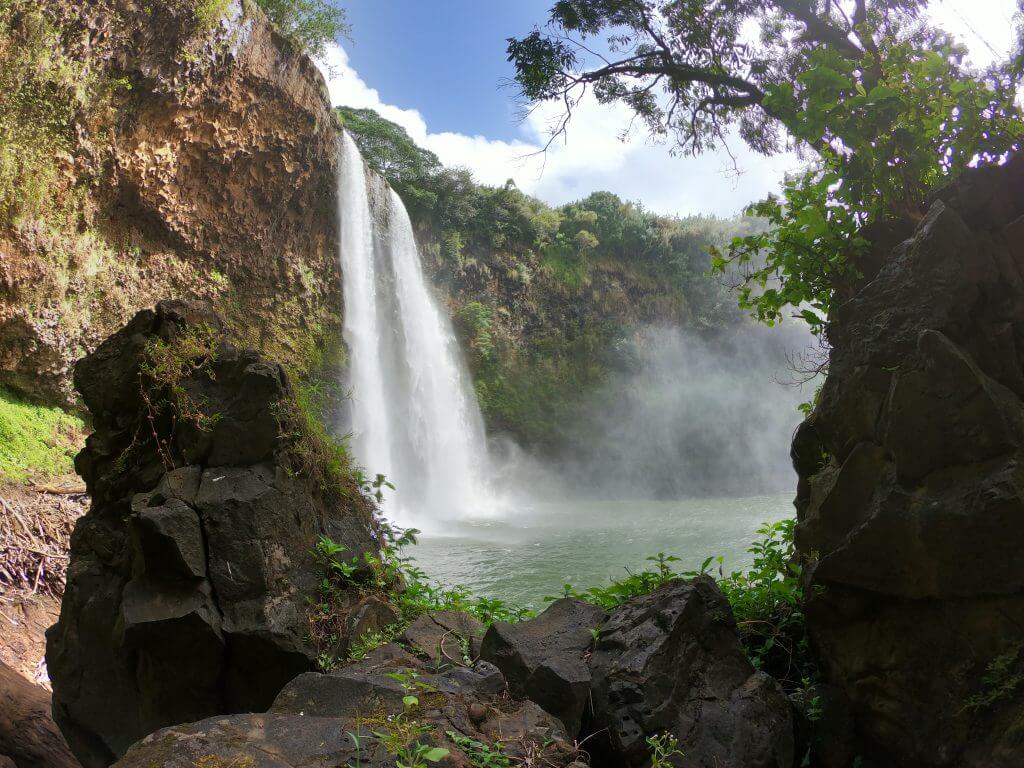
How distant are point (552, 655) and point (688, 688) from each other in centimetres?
69

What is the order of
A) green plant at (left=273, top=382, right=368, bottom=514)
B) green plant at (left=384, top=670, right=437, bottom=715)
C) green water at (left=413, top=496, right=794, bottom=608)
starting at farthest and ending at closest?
green water at (left=413, top=496, right=794, bottom=608) < green plant at (left=273, top=382, right=368, bottom=514) < green plant at (left=384, top=670, right=437, bottom=715)

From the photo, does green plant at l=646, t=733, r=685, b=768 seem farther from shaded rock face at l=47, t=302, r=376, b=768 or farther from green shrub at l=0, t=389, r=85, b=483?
green shrub at l=0, t=389, r=85, b=483

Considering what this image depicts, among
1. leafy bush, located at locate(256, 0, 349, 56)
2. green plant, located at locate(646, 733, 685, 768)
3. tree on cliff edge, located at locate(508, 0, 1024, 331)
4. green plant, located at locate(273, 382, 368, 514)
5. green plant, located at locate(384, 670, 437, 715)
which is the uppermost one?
leafy bush, located at locate(256, 0, 349, 56)

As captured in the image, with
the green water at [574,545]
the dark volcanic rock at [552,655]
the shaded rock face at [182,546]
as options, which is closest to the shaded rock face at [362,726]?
the dark volcanic rock at [552,655]

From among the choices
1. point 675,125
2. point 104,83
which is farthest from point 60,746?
point 104,83

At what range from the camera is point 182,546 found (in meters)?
3.32

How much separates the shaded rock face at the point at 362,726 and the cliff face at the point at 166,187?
7909 millimetres

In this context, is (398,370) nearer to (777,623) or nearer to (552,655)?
(777,623)

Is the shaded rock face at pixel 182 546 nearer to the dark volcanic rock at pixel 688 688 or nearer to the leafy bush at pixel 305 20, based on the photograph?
the dark volcanic rock at pixel 688 688

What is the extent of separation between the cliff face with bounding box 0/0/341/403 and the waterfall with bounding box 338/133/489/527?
0.63 meters

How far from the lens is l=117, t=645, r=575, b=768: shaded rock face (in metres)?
2.02

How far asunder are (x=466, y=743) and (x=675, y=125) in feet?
21.8

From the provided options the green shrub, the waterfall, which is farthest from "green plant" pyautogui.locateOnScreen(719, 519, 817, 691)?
the waterfall

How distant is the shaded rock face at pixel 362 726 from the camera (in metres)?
2.02
